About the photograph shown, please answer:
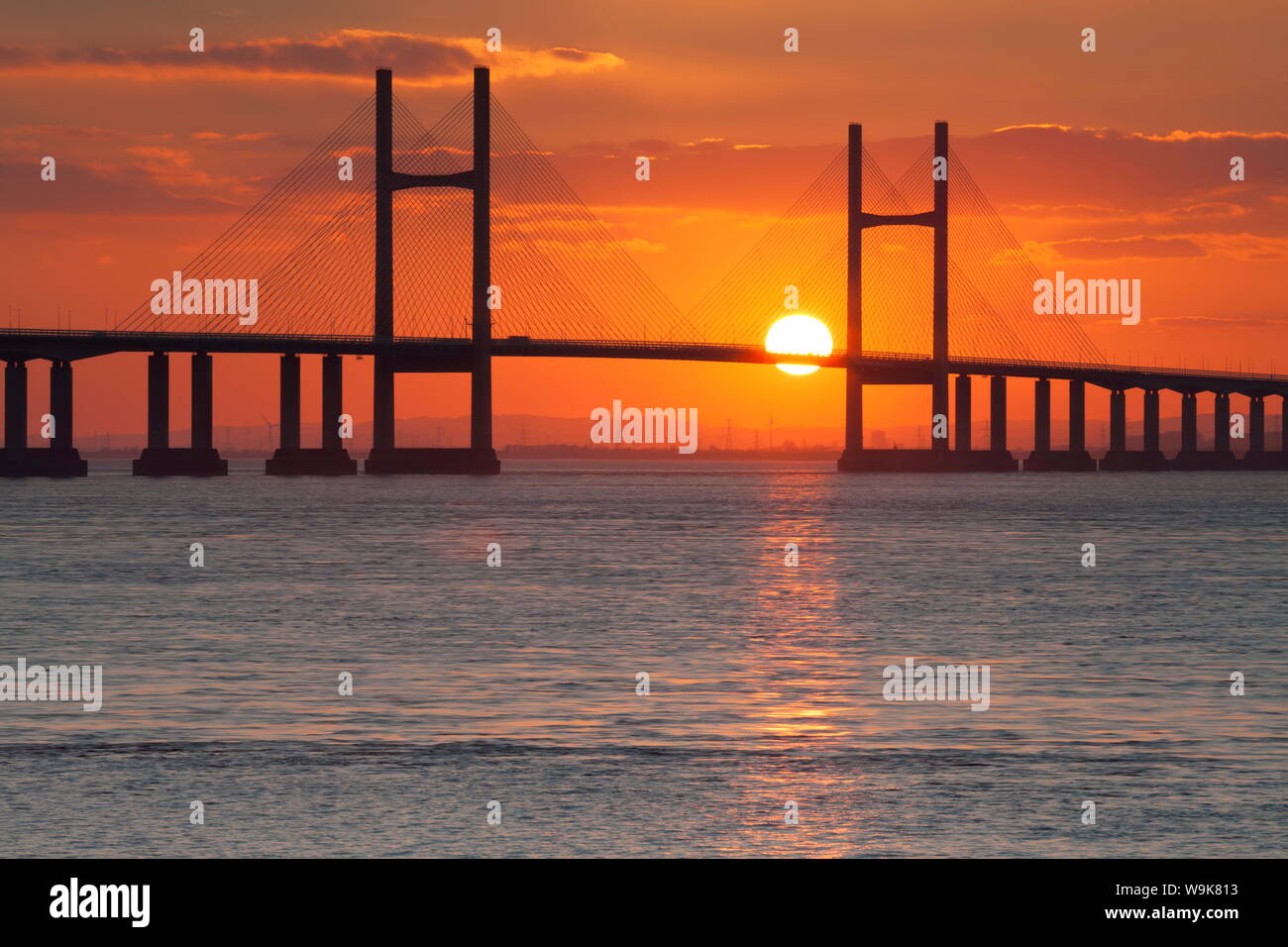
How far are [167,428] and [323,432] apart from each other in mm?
12687

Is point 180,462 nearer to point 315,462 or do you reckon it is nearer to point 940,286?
point 315,462

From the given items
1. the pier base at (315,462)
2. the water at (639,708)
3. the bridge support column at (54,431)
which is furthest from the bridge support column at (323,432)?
the water at (639,708)

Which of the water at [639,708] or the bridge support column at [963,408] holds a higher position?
the bridge support column at [963,408]

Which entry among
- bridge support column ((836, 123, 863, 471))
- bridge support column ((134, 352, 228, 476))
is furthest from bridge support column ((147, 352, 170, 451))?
bridge support column ((836, 123, 863, 471))

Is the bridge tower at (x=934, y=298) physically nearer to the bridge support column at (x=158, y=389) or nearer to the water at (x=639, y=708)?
the bridge support column at (x=158, y=389)

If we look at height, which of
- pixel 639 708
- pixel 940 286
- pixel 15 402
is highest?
pixel 940 286

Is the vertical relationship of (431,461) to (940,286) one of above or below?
below

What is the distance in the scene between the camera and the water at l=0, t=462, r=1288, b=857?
1462 cm

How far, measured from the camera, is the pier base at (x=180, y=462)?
165625 millimetres

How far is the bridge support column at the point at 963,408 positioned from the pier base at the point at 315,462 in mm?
55228

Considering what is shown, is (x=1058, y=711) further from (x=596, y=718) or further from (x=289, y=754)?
(x=289, y=754)

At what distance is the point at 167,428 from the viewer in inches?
6191

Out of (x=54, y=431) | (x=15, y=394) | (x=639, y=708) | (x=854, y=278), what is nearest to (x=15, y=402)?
(x=15, y=394)

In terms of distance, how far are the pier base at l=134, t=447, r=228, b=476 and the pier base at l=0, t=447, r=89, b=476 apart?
20.3 ft
